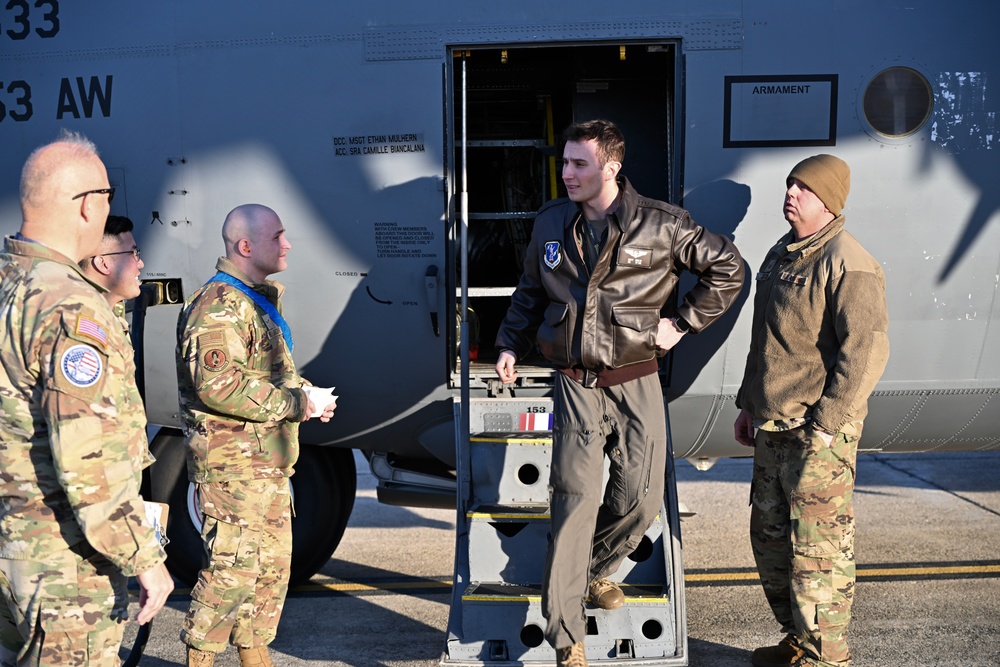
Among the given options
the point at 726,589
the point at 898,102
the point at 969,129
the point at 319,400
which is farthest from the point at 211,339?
the point at 969,129

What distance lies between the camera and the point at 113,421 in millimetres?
2463

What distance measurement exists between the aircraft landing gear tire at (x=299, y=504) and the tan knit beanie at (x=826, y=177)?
2.88 m

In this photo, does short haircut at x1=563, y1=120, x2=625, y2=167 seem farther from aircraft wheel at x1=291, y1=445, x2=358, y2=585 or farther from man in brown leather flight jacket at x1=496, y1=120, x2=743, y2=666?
aircraft wheel at x1=291, y1=445, x2=358, y2=585

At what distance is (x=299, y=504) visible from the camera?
5.21 meters

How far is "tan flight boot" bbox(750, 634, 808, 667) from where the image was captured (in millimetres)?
4191

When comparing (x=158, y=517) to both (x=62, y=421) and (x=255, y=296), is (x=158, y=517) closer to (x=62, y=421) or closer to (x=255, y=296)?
(x=62, y=421)

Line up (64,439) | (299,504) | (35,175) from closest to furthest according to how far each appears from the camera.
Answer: (64,439) < (35,175) < (299,504)

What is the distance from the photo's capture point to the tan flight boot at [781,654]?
4.19 m

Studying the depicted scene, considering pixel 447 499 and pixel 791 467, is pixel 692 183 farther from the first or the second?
pixel 447 499

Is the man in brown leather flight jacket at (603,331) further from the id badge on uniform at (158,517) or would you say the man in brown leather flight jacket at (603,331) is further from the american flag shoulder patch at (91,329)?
the american flag shoulder patch at (91,329)

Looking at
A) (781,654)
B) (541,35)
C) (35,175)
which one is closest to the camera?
(35,175)

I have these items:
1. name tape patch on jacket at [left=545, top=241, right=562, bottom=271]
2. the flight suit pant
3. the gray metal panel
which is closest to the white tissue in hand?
the flight suit pant

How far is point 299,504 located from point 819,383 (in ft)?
9.29

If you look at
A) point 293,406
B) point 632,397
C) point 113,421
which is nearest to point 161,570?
point 113,421
